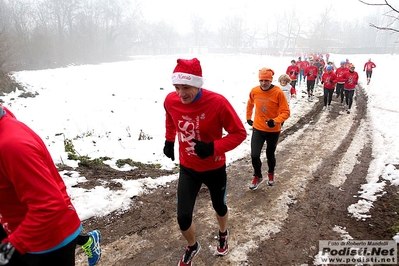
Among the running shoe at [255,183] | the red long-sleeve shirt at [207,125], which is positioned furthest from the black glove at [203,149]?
the running shoe at [255,183]

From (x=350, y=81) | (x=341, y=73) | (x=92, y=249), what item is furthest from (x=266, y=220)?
(x=341, y=73)

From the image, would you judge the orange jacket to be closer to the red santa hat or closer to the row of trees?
the red santa hat

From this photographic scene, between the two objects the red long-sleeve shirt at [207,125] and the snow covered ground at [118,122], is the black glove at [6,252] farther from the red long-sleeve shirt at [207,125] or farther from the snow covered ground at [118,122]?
the snow covered ground at [118,122]

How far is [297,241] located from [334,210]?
47.8 inches

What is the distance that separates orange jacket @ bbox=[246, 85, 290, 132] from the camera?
202 inches

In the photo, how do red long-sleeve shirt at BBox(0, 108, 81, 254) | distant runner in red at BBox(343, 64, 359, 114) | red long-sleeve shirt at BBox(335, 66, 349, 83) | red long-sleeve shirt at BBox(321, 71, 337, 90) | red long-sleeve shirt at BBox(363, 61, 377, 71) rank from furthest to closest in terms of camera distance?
1. red long-sleeve shirt at BBox(363, 61, 377, 71)
2. red long-sleeve shirt at BBox(335, 66, 349, 83)
3. red long-sleeve shirt at BBox(321, 71, 337, 90)
4. distant runner in red at BBox(343, 64, 359, 114)
5. red long-sleeve shirt at BBox(0, 108, 81, 254)

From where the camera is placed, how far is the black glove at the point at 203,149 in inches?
110

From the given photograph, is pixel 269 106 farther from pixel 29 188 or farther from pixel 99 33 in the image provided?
pixel 99 33

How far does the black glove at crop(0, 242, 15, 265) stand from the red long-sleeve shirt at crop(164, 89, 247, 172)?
5.92 feet

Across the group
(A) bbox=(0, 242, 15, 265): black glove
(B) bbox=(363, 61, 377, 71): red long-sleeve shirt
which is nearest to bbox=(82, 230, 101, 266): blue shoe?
(A) bbox=(0, 242, 15, 265): black glove

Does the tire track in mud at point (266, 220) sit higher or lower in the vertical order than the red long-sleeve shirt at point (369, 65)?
lower

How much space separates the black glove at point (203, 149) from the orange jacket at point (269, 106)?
8.47 feet

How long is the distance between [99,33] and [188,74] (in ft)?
250

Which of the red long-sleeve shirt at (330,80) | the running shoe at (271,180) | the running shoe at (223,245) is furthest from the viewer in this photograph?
the red long-sleeve shirt at (330,80)
